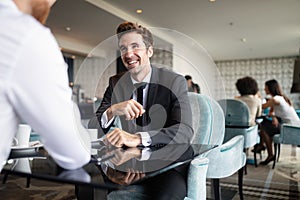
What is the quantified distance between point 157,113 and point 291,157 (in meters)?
3.89

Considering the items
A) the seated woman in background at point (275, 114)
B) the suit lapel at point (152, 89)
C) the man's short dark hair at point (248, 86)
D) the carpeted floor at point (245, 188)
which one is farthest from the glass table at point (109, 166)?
the seated woman in background at point (275, 114)

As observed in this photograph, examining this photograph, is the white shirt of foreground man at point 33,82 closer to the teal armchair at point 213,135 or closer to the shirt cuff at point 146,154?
the shirt cuff at point 146,154

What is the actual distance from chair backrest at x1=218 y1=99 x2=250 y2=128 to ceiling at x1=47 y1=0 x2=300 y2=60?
8.01 ft

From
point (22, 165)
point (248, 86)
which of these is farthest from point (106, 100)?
point (248, 86)

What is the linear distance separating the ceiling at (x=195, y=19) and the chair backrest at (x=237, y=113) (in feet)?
8.01

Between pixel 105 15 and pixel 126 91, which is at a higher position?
pixel 105 15

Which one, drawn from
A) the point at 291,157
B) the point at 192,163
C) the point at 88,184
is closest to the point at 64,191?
the point at 192,163

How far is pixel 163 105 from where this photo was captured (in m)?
1.39

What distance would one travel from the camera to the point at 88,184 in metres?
0.69

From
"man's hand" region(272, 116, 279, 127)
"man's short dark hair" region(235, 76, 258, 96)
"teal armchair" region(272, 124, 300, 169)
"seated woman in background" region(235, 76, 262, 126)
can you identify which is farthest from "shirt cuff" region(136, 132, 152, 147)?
"man's hand" region(272, 116, 279, 127)

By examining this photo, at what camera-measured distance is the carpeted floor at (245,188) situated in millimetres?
2467

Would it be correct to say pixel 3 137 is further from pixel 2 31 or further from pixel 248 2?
pixel 248 2

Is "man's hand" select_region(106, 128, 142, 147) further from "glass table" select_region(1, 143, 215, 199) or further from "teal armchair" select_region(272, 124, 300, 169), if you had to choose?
"teal armchair" select_region(272, 124, 300, 169)

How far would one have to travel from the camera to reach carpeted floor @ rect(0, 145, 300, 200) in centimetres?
247
